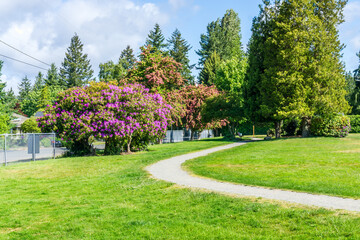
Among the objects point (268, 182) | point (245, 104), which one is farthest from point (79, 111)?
point (245, 104)

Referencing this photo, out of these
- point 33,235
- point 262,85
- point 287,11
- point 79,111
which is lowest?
point 33,235

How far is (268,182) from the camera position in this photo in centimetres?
875

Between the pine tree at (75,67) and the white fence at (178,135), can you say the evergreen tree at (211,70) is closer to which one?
the white fence at (178,135)

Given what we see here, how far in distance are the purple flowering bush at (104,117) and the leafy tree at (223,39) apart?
138 ft

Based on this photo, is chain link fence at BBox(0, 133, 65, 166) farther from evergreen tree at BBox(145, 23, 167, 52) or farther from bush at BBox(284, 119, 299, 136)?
evergreen tree at BBox(145, 23, 167, 52)

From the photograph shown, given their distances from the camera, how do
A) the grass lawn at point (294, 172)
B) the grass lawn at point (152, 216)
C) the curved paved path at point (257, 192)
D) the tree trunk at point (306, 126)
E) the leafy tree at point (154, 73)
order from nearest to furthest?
the grass lawn at point (152, 216) → the curved paved path at point (257, 192) → the grass lawn at point (294, 172) → the tree trunk at point (306, 126) → the leafy tree at point (154, 73)

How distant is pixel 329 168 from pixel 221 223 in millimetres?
6590

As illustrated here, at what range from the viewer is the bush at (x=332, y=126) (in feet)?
82.4

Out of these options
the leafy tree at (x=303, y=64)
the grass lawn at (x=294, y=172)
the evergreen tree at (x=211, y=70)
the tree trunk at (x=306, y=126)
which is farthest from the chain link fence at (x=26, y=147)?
the evergreen tree at (x=211, y=70)

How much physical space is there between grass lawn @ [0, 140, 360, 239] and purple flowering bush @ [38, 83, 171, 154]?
30.1ft

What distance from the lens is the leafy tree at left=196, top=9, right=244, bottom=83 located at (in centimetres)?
6322

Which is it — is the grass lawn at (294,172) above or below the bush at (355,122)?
below

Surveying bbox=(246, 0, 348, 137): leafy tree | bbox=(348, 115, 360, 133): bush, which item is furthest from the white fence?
bbox=(348, 115, 360, 133): bush

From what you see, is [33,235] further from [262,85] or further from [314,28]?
[314,28]
